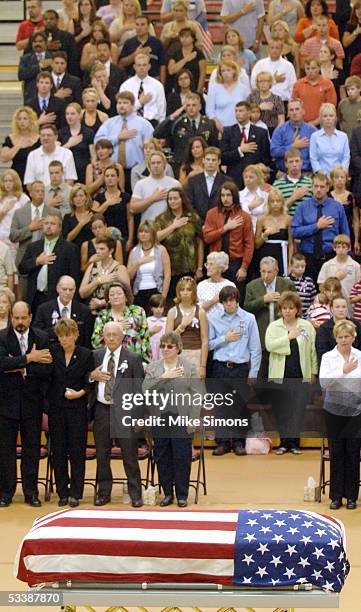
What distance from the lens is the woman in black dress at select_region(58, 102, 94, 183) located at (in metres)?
17.8

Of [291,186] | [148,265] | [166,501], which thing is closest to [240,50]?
[291,186]

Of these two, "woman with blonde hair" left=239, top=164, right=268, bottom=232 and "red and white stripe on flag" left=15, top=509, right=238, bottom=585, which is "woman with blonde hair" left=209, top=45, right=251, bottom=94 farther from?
"red and white stripe on flag" left=15, top=509, right=238, bottom=585

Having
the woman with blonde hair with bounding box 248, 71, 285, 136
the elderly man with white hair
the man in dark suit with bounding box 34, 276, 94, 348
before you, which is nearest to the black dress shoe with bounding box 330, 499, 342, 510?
the elderly man with white hair

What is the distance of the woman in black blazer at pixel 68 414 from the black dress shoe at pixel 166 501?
79cm

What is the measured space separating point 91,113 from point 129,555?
10.8 meters

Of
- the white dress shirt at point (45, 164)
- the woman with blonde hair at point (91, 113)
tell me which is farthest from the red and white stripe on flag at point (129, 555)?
the woman with blonde hair at point (91, 113)

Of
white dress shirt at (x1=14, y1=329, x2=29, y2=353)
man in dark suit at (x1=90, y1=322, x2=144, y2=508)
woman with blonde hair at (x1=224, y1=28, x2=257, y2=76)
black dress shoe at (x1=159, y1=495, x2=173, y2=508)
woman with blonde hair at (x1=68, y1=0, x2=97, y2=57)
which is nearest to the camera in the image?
black dress shoe at (x1=159, y1=495, x2=173, y2=508)

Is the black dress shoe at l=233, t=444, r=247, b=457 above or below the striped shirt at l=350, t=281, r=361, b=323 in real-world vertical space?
below

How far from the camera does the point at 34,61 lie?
19328 millimetres

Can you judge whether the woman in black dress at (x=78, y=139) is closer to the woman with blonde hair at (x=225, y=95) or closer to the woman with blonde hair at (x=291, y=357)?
the woman with blonde hair at (x=225, y=95)

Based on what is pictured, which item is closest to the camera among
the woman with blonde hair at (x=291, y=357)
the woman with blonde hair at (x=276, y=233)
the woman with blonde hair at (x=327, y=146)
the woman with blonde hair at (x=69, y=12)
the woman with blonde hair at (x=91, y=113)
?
the woman with blonde hair at (x=291, y=357)

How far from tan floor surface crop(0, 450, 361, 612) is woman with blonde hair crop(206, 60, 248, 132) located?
4.77m

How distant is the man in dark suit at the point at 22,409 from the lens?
541 inches

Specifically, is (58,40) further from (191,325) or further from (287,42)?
(191,325)
